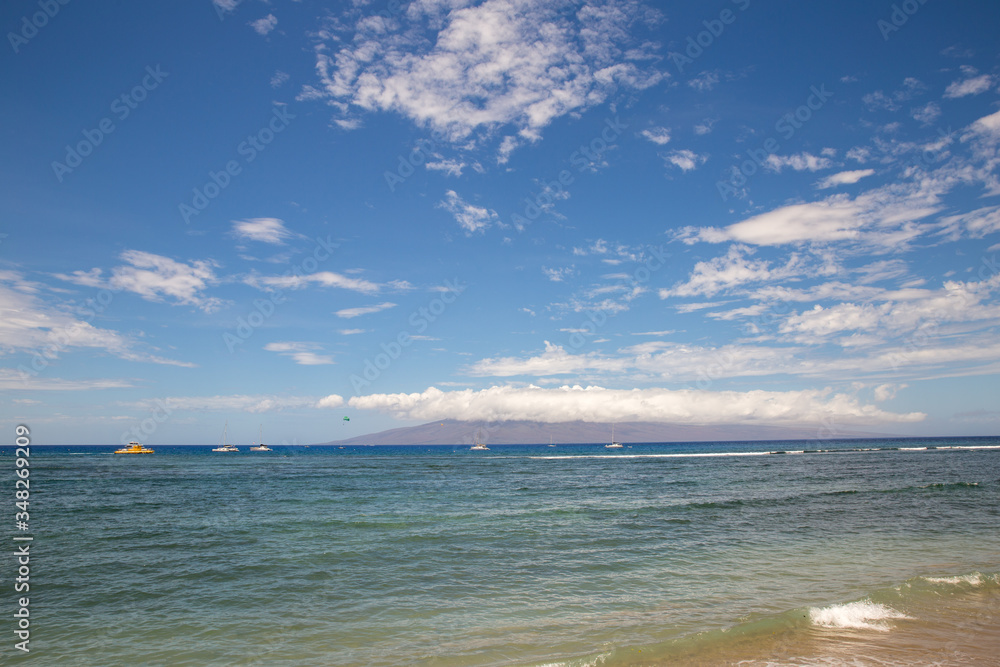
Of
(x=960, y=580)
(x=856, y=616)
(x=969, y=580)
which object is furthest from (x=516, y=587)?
(x=969, y=580)

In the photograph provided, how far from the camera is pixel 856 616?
10750 mm

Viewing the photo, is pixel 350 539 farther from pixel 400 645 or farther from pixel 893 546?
pixel 893 546

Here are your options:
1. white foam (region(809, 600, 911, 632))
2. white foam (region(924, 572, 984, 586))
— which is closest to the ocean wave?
white foam (region(924, 572, 984, 586))

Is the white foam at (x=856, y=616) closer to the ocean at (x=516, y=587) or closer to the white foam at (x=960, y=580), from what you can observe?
the ocean at (x=516, y=587)

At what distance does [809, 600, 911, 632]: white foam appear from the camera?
10.4 meters

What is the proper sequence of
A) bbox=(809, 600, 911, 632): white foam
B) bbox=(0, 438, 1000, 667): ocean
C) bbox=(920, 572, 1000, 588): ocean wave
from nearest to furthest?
bbox=(0, 438, 1000, 667): ocean → bbox=(809, 600, 911, 632): white foam → bbox=(920, 572, 1000, 588): ocean wave

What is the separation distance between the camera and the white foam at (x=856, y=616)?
1037cm

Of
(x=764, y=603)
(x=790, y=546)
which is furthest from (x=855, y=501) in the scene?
(x=764, y=603)

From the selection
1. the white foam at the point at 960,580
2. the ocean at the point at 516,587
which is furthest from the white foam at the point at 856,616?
the white foam at the point at 960,580

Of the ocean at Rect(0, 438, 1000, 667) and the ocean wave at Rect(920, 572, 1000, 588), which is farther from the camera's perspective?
the ocean wave at Rect(920, 572, 1000, 588)

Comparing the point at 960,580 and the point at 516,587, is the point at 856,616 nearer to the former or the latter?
the point at 960,580

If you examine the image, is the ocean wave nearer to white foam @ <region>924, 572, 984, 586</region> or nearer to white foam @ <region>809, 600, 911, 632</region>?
white foam @ <region>924, 572, 984, 586</region>

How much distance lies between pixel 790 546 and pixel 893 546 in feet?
11.6

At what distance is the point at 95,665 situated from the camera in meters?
9.12
